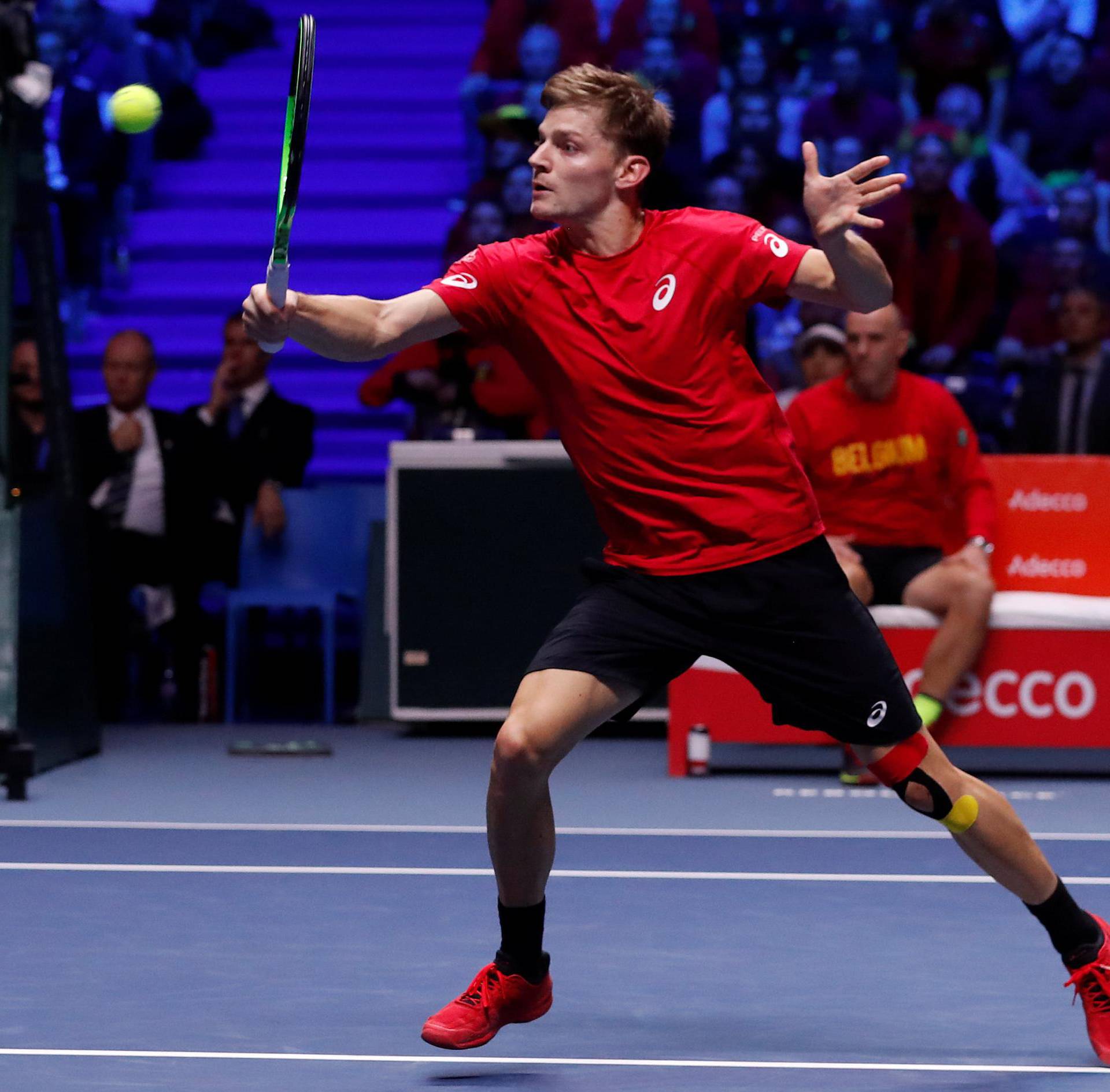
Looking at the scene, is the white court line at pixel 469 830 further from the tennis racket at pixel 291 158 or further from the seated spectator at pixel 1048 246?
the seated spectator at pixel 1048 246

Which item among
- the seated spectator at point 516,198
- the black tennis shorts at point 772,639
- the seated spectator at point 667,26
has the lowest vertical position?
the black tennis shorts at point 772,639

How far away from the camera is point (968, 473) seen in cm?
781

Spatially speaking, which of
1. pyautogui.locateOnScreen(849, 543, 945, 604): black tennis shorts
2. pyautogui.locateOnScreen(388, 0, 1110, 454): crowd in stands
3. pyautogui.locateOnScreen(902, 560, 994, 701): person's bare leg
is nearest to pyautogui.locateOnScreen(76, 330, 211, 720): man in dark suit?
pyautogui.locateOnScreen(388, 0, 1110, 454): crowd in stands

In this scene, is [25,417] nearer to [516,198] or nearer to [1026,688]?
[516,198]

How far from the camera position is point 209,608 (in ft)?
34.4

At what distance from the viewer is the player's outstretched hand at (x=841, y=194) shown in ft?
11.8

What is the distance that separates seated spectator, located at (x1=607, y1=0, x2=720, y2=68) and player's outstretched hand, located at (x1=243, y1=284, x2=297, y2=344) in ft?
29.9

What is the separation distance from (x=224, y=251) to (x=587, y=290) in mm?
9657

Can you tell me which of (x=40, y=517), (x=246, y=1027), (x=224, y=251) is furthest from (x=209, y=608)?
(x=246, y=1027)

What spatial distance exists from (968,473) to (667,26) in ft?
17.8

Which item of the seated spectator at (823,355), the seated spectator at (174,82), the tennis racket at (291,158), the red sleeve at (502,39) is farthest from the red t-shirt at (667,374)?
the seated spectator at (174,82)

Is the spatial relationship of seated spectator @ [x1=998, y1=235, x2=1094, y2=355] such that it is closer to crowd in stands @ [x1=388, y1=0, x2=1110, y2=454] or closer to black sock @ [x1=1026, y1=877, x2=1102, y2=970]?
crowd in stands @ [x1=388, y1=0, x2=1110, y2=454]

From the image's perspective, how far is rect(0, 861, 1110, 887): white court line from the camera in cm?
567

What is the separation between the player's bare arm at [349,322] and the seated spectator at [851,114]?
810 cm
